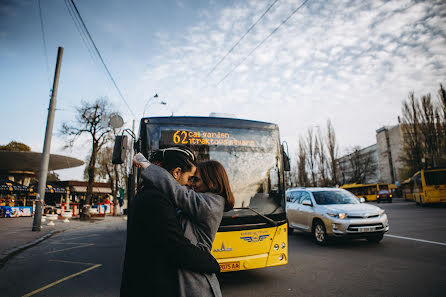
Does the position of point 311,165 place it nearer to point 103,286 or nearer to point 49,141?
point 49,141

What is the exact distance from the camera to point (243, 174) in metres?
5.15

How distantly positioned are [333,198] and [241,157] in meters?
5.61

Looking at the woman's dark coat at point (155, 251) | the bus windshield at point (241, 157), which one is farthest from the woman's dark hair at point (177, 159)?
the bus windshield at point (241, 157)

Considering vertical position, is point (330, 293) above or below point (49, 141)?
below

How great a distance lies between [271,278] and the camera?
5.54 meters

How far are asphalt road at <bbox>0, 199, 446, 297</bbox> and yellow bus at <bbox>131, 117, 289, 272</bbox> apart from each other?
67 cm

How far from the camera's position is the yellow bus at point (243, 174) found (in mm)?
4695

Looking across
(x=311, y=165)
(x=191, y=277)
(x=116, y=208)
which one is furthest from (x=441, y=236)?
(x=311, y=165)

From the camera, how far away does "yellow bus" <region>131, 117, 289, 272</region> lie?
15.4 ft

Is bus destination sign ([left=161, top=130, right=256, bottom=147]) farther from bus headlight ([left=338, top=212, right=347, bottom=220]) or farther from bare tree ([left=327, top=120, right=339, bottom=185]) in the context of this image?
bare tree ([left=327, top=120, right=339, bottom=185])

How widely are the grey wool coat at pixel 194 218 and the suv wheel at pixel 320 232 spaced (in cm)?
782

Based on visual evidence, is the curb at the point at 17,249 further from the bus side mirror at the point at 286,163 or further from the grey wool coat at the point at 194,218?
the grey wool coat at the point at 194,218

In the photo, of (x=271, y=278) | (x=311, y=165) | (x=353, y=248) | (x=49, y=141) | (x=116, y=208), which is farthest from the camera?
(x=311, y=165)

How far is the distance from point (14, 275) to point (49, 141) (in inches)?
382
